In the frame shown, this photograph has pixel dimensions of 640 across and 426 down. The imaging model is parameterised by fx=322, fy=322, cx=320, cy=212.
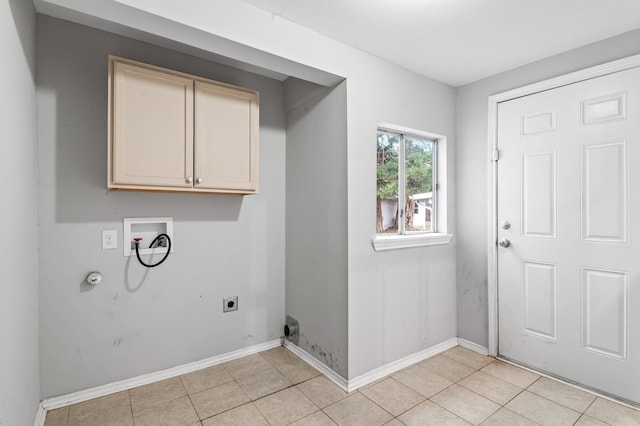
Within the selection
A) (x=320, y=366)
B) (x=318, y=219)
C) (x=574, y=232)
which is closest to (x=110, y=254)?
(x=318, y=219)

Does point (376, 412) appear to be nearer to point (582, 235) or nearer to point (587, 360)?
point (587, 360)

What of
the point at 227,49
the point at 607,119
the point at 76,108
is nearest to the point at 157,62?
the point at 76,108

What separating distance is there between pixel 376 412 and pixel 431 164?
6.65 ft

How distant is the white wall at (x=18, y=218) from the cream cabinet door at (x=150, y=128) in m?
0.37

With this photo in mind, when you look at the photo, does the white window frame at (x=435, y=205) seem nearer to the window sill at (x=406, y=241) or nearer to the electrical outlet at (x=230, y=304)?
the window sill at (x=406, y=241)

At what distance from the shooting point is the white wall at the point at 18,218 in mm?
1205

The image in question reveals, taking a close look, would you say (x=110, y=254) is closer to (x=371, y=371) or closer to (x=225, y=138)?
(x=225, y=138)

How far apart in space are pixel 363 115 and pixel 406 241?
1.01m

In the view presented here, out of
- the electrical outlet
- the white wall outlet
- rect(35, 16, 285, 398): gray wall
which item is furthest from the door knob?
the white wall outlet

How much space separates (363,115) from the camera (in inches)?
89.5

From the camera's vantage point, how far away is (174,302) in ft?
7.59

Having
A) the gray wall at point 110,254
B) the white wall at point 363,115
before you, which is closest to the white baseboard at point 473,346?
the white wall at point 363,115

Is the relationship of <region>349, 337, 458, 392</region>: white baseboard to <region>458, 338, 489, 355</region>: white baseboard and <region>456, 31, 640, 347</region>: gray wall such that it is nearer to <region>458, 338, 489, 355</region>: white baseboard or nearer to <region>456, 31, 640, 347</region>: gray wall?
<region>458, 338, 489, 355</region>: white baseboard

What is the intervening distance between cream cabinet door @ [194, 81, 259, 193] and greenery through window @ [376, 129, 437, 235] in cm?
102
